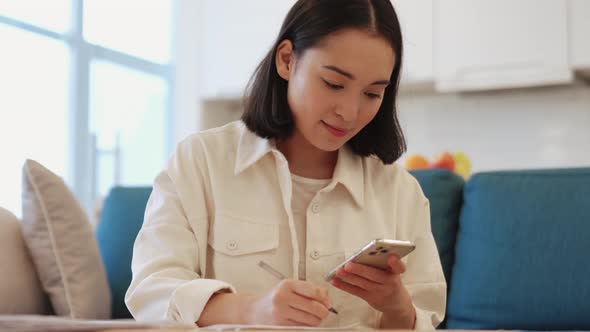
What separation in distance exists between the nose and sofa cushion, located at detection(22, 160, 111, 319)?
1031 mm

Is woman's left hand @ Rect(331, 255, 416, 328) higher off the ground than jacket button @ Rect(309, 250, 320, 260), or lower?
lower

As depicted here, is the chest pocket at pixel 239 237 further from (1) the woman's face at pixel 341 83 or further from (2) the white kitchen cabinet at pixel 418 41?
(2) the white kitchen cabinet at pixel 418 41

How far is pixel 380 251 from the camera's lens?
111cm

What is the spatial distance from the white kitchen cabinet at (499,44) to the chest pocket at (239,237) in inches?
101

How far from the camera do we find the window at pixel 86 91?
3.44 metres

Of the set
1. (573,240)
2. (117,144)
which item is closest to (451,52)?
(117,144)

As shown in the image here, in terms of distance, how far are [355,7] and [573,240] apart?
2.98 feet

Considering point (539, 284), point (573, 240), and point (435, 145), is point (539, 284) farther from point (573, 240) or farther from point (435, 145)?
point (435, 145)

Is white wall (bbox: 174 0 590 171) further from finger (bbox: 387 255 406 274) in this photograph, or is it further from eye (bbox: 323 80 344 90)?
finger (bbox: 387 255 406 274)

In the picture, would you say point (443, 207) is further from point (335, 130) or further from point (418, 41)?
point (418, 41)

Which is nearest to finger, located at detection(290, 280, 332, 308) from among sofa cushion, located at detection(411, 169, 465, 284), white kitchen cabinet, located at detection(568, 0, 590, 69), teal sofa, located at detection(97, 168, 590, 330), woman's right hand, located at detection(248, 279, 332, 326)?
woman's right hand, located at detection(248, 279, 332, 326)

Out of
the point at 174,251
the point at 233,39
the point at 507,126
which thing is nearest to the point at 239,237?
the point at 174,251

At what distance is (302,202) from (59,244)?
85cm

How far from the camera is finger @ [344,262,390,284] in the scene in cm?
118
